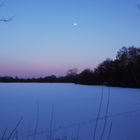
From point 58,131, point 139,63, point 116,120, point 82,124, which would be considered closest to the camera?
point 58,131

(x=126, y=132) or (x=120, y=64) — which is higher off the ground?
(x=120, y=64)

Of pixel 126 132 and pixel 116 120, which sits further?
pixel 116 120

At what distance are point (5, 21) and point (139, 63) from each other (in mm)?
44237

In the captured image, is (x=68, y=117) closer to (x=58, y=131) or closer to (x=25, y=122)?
(x=25, y=122)

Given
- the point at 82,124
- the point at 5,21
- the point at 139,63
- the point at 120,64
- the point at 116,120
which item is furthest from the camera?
the point at 120,64

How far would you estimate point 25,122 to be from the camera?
8.80m

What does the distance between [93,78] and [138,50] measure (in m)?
9.97

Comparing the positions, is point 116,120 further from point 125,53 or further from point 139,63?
point 125,53

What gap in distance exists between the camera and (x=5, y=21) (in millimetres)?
2846

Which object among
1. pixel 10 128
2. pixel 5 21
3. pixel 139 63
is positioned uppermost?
pixel 139 63

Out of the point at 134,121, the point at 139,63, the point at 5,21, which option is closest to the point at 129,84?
the point at 139,63

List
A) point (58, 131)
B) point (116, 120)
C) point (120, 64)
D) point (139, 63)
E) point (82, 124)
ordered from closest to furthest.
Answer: point (58, 131) < point (82, 124) < point (116, 120) < point (139, 63) < point (120, 64)

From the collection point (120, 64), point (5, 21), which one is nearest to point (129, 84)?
point (120, 64)

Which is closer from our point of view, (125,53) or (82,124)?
(82,124)
